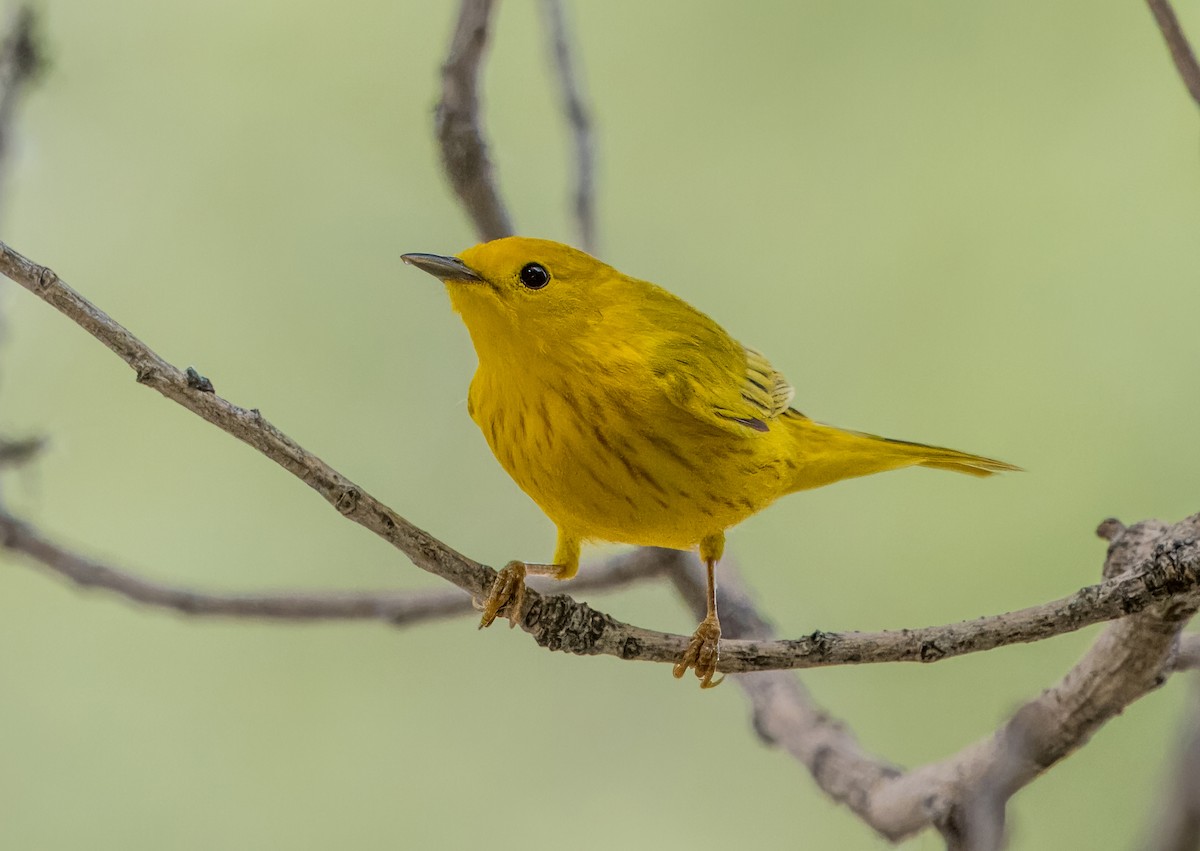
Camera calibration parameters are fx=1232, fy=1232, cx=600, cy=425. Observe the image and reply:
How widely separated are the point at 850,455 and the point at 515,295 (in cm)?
82

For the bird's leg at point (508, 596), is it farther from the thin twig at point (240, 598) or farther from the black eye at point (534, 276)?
the thin twig at point (240, 598)

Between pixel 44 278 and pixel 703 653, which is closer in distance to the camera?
pixel 44 278

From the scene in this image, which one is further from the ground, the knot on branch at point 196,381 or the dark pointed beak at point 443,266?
the dark pointed beak at point 443,266

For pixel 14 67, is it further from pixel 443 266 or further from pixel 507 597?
pixel 507 597

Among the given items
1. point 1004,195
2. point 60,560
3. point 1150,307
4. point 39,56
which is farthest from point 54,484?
point 1150,307

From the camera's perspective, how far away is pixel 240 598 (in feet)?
8.73

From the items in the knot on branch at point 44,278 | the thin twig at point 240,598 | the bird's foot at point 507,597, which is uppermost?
the knot on branch at point 44,278

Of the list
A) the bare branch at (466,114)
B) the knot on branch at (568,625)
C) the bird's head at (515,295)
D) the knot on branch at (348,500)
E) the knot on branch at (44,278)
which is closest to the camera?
the knot on branch at (44,278)

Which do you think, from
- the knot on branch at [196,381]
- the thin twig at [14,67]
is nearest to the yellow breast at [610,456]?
the knot on branch at [196,381]

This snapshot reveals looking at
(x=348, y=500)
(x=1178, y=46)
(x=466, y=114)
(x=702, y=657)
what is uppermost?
(x=466, y=114)

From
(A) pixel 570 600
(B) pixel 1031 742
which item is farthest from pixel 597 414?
(B) pixel 1031 742

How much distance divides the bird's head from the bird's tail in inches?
22.0

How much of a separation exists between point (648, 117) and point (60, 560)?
2.12 metres

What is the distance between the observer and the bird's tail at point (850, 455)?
2.52 metres
